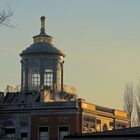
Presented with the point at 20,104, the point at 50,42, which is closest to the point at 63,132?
the point at 20,104

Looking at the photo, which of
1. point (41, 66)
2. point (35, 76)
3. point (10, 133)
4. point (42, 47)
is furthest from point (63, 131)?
point (42, 47)

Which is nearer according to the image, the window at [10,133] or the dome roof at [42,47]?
the window at [10,133]

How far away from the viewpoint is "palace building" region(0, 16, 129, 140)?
81750 mm

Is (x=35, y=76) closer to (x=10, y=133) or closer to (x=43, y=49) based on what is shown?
(x=43, y=49)

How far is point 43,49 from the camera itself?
3371 inches

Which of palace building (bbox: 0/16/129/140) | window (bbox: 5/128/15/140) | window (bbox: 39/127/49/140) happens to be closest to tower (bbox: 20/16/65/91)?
palace building (bbox: 0/16/129/140)

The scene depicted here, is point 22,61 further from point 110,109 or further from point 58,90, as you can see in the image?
point 110,109

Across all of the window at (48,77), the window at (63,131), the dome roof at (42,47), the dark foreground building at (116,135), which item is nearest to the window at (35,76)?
the window at (48,77)

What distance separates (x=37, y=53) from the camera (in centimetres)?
8581

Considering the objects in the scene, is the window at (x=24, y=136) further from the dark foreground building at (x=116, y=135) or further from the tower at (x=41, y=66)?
the dark foreground building at (x=116, y=135)

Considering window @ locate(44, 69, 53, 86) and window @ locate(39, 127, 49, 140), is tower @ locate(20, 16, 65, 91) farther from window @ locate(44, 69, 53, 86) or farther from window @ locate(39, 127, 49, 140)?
window @ locate(39, 127, 49, 140)

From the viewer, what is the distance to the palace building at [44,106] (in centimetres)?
8175

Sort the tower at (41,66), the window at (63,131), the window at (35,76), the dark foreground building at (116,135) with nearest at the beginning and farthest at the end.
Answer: the dark foreground building at (116,135) < the window at (63,131) < the tower at (41,66) < the window at (35,76)

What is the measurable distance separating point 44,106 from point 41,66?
221 inches
